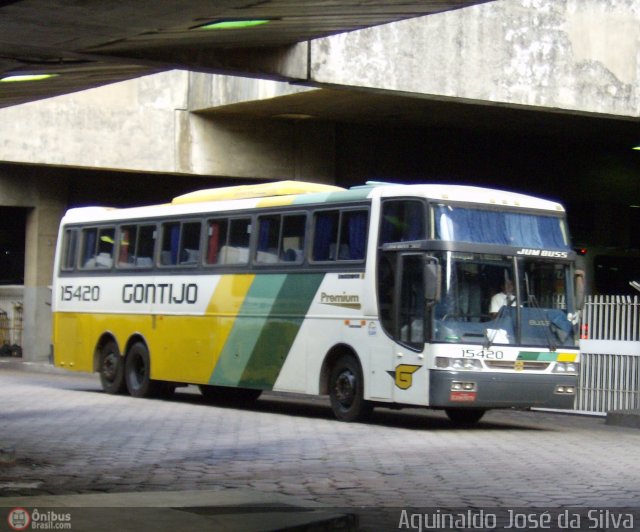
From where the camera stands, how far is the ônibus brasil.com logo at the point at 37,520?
7594 mm

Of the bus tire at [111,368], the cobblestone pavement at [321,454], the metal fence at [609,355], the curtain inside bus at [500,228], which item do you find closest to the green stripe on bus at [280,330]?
the cobblestone pavement at [321,454]

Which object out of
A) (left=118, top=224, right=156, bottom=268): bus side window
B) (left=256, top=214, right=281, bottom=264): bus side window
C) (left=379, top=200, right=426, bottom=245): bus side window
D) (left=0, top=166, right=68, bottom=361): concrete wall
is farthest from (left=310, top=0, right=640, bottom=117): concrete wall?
(left=0, top=166, right=68, bottom=361): concrete wall

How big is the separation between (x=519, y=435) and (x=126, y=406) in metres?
6.93

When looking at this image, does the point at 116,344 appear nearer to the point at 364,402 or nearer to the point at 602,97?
the point at 364,402

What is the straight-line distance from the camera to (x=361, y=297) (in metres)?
18.5

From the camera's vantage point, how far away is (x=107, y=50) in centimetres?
1527

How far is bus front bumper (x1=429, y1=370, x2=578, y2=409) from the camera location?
56.3ft

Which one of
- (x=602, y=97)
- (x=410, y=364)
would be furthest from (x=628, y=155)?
(x=410, y=364)

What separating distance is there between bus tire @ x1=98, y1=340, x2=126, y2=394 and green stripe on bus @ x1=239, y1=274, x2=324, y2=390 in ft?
13.1

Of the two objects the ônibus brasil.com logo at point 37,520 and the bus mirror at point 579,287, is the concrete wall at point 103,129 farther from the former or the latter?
the ônibus brasil.com logo at point 37,520

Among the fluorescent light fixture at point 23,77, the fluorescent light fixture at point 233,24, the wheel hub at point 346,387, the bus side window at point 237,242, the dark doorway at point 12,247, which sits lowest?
the wheel hub at point 346,387

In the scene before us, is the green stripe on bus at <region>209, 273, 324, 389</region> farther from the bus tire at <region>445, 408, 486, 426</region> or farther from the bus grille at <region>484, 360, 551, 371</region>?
the bus grille at <region>484, 360, 551, 371</region>

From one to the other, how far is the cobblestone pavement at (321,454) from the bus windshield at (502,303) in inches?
51.0

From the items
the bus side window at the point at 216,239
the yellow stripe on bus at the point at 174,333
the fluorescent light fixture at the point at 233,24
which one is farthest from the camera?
the bus side window at the point at 216,239
